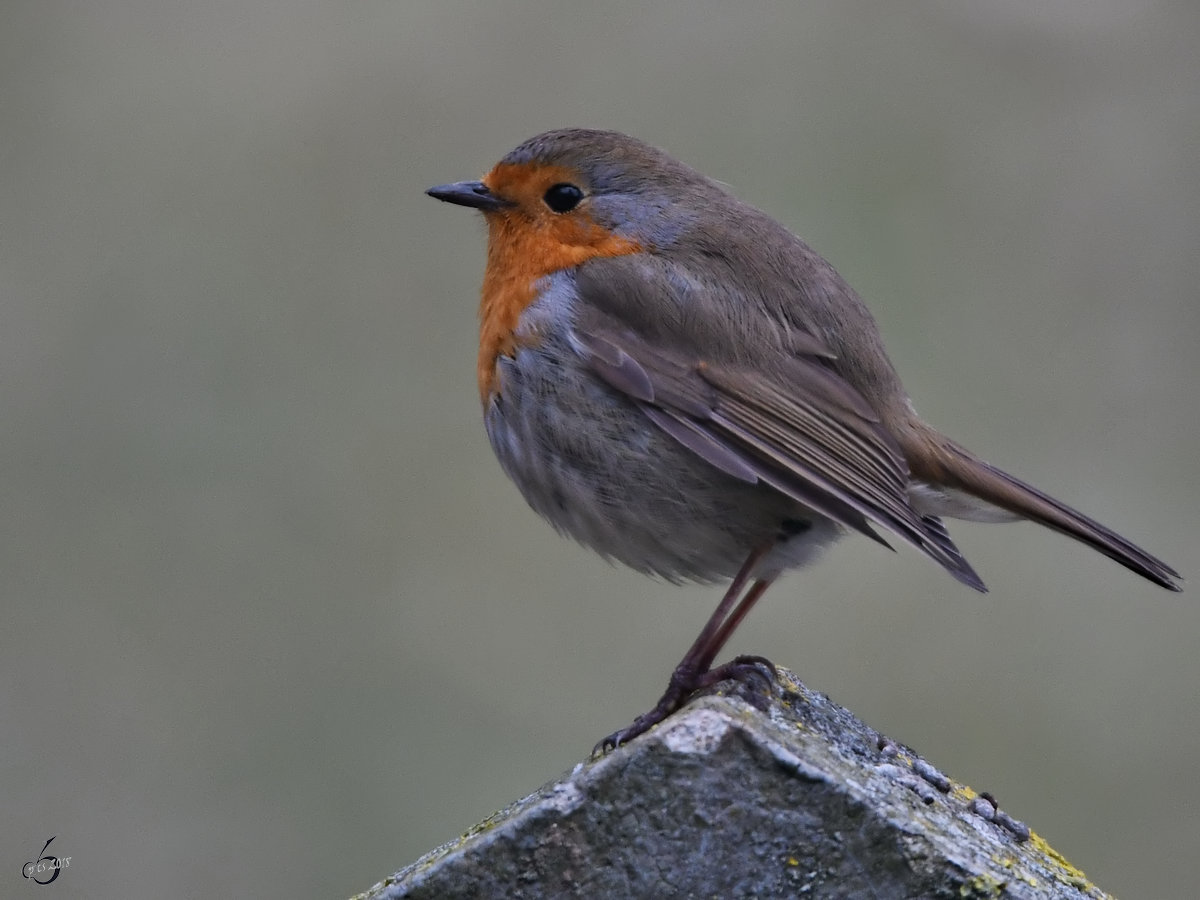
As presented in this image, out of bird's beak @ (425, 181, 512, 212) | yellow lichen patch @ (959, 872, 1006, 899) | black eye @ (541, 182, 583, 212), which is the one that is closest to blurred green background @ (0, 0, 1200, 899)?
bird's beak @ (425, 181, 512, 212)

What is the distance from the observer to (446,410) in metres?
5.68

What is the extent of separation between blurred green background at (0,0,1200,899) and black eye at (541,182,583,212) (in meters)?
0.26

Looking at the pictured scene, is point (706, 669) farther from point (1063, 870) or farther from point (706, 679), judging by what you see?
point (1063, 870)

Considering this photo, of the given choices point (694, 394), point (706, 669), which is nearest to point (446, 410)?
point (694, 394)

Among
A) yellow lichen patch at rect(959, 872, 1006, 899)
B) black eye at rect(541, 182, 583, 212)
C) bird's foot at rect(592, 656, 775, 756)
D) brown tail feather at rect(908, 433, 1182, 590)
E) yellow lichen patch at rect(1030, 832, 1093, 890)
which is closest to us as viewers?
yellow lichen patch at rect(959, 872, 1006, 899)

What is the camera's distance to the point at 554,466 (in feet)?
9.65

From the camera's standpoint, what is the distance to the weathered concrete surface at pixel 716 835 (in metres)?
1.66

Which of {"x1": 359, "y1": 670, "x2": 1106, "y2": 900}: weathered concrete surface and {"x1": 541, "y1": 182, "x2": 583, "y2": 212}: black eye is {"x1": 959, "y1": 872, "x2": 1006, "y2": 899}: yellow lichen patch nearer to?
{"x1": 359, "y1": 670, "x2": 1106, "y2": 900}: weathered concrete surface

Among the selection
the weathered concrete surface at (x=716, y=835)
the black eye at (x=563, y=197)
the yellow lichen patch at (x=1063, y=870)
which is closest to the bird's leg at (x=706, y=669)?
the yellow lichen patch at (x=1063, y=870)

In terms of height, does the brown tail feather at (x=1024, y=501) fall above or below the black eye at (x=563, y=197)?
below

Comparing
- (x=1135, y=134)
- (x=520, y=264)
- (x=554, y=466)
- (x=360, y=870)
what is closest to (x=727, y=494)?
(x=554, y=466)

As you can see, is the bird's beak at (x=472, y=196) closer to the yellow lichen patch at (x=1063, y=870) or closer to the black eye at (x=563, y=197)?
the black eye at (x=563, y=197)

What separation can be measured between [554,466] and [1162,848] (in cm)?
250

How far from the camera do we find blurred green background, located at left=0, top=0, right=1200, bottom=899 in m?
4.73
